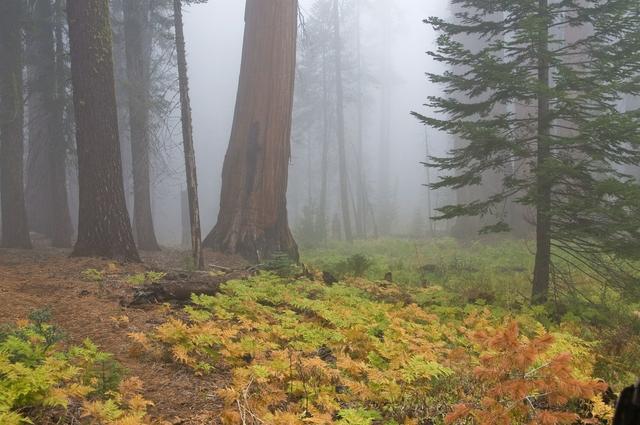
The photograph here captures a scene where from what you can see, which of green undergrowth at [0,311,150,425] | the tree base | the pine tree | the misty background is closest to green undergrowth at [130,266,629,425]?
green undergrowth at [0,311,150,425]

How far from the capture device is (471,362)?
14.3ft

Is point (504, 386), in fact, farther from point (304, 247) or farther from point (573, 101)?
point (304, 247)

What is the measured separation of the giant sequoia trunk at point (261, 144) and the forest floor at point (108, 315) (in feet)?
10.8

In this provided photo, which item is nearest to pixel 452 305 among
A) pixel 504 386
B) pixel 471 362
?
pixel 471 362

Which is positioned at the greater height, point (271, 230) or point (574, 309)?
point (271, 230)

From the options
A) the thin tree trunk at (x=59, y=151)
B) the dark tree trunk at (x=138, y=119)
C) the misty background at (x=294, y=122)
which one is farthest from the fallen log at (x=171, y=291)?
the misty background at (x=294, y=122)

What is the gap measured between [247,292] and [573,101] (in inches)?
197

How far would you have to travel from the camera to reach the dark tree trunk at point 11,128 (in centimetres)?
1274

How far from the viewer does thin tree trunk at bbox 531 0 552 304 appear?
6812mm

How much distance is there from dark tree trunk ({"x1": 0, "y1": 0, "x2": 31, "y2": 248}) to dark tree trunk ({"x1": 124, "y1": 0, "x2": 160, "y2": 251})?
3.22 m

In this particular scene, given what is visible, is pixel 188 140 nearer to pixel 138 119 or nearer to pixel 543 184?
pixel 543 184

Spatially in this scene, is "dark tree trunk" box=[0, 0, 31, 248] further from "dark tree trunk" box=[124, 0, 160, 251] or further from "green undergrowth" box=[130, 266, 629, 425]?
"green undergrowth" box=[130, 266, 629, 425]

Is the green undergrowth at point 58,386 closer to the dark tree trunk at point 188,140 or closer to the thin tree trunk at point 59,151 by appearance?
the dark tree trunk at point 188,140

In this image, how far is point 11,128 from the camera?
521 inches
